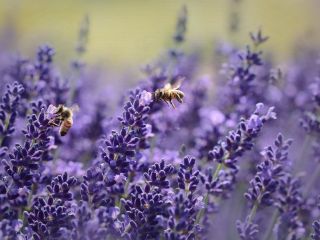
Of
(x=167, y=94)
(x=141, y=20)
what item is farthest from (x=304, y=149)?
(x=141, y=20)

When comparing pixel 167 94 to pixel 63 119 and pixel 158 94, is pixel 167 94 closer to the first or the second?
pixel 158 94

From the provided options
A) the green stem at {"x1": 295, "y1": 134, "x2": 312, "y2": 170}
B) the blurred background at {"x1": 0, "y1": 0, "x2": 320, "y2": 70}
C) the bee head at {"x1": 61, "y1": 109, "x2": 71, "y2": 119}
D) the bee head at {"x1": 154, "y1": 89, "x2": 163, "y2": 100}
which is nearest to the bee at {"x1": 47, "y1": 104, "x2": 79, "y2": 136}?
the bee head at {"x1": 61, "y1": 109, "x2": 71, "y2": 119}

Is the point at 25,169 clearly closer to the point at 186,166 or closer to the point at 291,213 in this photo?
the point at 186,166

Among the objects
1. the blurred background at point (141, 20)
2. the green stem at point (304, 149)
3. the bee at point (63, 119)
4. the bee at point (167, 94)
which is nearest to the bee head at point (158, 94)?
the bee at point (167, 94)

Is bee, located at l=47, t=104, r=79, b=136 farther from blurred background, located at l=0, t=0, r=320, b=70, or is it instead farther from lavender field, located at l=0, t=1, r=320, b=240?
blurred background, located at l=0, t=0, r=320, b=70

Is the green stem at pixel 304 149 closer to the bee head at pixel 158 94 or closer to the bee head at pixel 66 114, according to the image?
the bee head at pixel 158 94

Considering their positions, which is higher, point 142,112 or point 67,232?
point 142,112

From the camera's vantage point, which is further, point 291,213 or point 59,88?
point 59,88

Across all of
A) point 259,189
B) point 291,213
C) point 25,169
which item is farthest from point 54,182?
point 291,213
